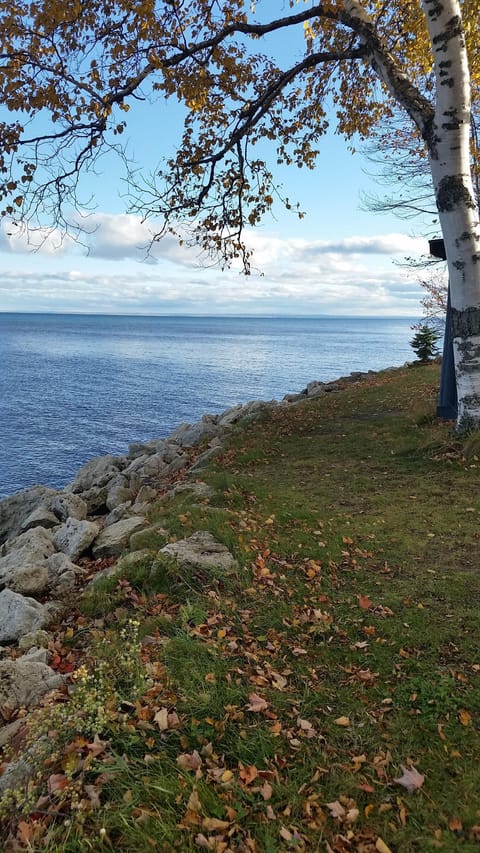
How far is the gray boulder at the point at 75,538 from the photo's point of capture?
905 centimetres

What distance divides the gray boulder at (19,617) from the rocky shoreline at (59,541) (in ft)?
0.04

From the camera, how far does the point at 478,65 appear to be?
1343cm

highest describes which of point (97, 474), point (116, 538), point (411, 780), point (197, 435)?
point (411, 780)

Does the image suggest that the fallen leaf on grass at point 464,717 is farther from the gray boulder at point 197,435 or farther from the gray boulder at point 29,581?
the gray boulder at point 197,435

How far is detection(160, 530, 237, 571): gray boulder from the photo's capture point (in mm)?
6637

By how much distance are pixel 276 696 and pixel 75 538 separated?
5.90 metres

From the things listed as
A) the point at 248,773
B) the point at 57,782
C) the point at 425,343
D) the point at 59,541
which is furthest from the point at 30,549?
the point at 425,343

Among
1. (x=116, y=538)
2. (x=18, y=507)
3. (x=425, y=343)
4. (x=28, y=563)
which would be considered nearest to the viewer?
(x=28, y=563)

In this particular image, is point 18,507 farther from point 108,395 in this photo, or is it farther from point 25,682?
point 108,395

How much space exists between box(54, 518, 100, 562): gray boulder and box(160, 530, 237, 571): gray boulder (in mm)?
2572

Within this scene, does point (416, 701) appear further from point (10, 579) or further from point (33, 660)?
point (10, 579)

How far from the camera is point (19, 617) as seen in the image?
654 cm

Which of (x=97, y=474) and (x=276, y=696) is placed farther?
(x=97, y=474)

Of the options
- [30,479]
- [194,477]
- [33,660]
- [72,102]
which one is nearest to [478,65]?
[72,102]
